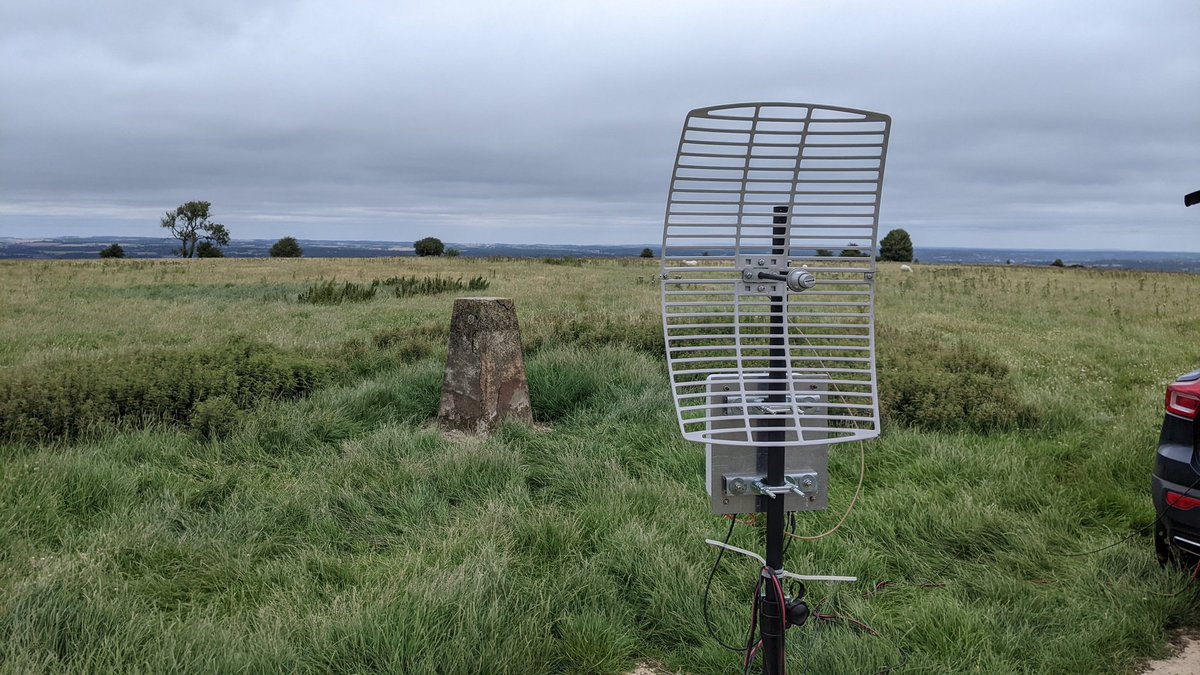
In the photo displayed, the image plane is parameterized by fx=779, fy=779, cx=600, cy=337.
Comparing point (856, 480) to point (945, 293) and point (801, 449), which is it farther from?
point (945, 293)

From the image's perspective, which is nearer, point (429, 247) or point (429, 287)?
point (429, 287)

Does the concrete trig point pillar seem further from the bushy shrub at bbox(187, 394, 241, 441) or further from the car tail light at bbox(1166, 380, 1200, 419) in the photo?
the car tail light at bbox(1166, 380, 1200, 419)

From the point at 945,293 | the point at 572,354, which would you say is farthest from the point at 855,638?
the point at 945,293

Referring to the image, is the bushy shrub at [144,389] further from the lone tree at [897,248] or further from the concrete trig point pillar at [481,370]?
the lone tree at [897,248]

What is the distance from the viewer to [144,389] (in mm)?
6535

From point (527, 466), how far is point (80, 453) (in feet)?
10.2

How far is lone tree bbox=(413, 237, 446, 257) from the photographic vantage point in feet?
219

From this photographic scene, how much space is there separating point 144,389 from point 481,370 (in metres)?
2.80

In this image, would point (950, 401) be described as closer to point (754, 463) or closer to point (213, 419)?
point (754, 463)

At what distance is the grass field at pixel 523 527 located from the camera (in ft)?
10.7

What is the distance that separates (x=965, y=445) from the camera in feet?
20.2

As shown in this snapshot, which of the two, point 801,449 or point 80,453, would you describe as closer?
point 801,449

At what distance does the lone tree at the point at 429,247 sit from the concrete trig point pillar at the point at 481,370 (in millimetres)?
61307

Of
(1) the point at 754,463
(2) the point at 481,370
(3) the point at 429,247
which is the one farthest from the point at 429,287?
(3) the point at 429,247
